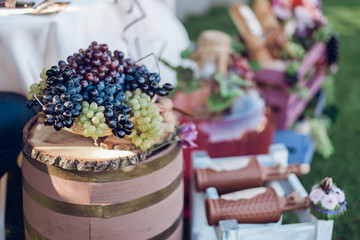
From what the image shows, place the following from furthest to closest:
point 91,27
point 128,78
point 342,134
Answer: point 342,134
point 91,27
point 128,78

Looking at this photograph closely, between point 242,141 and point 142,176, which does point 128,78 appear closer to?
point 142,176

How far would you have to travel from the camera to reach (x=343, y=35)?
223 inches

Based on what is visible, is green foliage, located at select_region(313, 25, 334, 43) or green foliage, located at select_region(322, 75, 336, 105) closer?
green foliage, located at select_region(313, 25, 334, 43)

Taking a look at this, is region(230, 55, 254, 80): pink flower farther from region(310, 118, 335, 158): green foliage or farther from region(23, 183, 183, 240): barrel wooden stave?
region(23, 183, 183, 240): barrel wooden stave

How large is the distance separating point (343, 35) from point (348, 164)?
3.27 metres

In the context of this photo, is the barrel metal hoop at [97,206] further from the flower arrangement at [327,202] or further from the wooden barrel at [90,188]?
the flower arrangement at [327,202]

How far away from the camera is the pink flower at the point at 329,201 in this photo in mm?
1545

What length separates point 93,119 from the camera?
1.30 m

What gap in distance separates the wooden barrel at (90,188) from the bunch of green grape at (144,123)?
6cm

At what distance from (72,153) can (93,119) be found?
0.15 m

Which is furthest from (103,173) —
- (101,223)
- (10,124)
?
(10,124)

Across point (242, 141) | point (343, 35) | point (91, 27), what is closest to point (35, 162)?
point (91, 27)

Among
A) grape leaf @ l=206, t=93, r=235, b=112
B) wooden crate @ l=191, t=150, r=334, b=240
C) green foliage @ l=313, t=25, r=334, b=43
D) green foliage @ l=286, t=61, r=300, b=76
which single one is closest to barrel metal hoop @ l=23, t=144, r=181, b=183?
wooden crate @ l=191, t=150, r=334, b=240

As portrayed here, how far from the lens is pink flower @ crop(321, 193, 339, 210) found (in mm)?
1545
